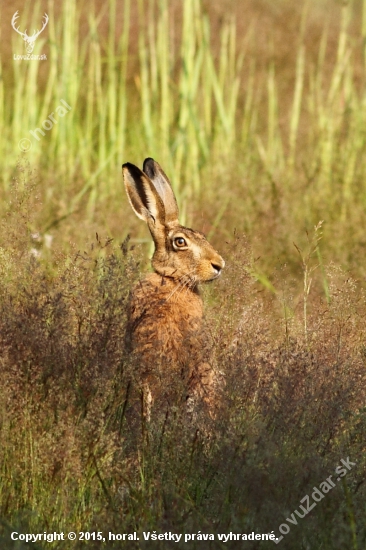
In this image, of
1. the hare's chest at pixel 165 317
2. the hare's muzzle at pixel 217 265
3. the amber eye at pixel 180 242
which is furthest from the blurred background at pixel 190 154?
the hare's chest at pixel 165 317

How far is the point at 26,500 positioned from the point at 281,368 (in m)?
0.97

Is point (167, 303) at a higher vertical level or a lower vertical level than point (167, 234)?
lower

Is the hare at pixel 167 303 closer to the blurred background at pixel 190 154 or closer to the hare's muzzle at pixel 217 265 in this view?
the hare's muzzle at pixel 217 265

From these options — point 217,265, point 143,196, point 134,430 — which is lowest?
point 134,430

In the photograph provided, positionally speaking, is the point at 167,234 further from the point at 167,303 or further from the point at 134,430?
the point at 134,430

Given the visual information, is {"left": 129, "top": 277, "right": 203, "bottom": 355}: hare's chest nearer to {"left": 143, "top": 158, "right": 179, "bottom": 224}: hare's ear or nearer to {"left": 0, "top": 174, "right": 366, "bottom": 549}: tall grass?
{"left": 0, "top": 174, "right": 366, "bottom": 549}: tall grass

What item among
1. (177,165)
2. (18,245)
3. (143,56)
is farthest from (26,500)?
(143,56)

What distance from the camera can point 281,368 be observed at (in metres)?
3.13

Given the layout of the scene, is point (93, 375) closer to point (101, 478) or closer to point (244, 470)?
point (101, 478)


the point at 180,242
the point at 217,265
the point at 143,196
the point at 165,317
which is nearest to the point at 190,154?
the point at 143,196

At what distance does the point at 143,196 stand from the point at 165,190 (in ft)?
0.49

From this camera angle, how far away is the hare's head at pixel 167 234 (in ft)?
14.8

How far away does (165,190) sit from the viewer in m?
4.89

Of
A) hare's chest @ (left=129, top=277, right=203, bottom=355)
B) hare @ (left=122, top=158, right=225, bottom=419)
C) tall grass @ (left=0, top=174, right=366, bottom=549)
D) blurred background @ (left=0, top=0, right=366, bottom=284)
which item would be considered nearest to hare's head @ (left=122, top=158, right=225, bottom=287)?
hare @ (left=122, top=158, right=225, bottom=419)
